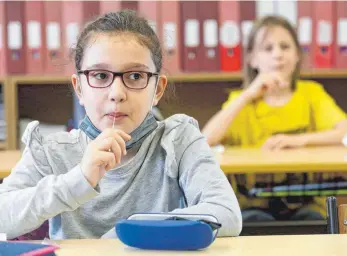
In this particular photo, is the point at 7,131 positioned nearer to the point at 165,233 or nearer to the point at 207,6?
the point at 207,6

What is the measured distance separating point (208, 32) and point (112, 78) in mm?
2355

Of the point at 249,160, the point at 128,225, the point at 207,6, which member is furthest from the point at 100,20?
the point at 207,6

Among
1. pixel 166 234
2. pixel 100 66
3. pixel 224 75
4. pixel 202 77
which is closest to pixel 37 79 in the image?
pixel 202 77

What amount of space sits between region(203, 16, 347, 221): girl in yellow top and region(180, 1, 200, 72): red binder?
16.2 inches

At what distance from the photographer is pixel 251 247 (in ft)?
3.93

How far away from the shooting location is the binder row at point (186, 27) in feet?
12.2

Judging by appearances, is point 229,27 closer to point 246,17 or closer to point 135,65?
point 246,17

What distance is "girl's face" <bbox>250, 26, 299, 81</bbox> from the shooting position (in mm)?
3279

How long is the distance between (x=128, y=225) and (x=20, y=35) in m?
2.71

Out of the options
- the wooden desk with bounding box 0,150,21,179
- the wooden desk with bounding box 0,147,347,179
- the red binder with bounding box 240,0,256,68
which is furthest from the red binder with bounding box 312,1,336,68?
the wooden desk with bounding box 0,150,21,179


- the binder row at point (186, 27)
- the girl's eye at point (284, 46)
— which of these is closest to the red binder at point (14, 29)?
the binder row at point (186, 27)

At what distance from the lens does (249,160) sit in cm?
259

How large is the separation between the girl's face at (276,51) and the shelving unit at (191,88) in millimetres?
489

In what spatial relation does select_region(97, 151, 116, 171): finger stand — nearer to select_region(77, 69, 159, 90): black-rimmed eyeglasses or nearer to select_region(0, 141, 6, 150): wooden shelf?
select_region(77, 69, 159, 90): black-rimmed eyeglasses
